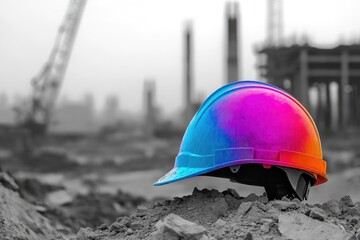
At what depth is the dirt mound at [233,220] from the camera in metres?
3.27

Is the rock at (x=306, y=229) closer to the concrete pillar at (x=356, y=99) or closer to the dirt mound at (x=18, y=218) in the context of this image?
the dirt mound at (x=18, y=218)

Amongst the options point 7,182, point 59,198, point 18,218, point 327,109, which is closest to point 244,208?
point 18,218

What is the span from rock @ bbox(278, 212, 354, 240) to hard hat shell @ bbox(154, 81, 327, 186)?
0.63 m

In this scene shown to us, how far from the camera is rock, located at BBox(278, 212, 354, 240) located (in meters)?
3.24

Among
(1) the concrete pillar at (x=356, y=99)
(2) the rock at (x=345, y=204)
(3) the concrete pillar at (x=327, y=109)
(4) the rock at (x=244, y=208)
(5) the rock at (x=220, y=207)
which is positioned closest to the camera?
(4) the rock at (x=244, y=208)

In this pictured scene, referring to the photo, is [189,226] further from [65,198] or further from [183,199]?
[65,198]

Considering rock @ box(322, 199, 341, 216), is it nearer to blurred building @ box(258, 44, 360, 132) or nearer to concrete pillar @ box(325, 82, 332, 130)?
blurred building @ box(258, 44, 360, 132)

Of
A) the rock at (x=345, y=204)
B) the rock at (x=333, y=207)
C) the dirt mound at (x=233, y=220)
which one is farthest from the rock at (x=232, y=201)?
the rock at (x=345, y=204)

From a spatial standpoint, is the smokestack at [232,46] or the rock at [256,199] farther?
the smokestack at [232,46]

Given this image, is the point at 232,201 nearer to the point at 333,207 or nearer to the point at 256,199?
the point at 256,199

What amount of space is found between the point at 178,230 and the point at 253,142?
41.9 inches

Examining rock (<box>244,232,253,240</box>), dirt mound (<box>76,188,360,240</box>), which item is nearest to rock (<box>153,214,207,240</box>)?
dirt mound (<box>76,188,360,240</box>)

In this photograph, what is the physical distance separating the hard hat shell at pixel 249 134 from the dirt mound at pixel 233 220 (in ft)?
0.82

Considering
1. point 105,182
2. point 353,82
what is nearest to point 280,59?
point 353,82
